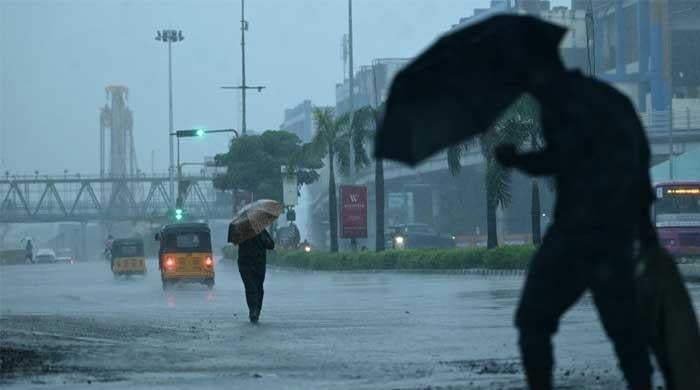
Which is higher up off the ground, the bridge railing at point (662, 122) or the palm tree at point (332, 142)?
the bridge railing at point (662, 122)

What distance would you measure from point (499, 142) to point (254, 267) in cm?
2924

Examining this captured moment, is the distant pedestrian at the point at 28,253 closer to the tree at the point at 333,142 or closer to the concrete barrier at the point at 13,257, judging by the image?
the concrete barrier at the point at 13,257

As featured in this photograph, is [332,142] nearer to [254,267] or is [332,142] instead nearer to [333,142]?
[333,142]

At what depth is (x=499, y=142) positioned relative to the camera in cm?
5084

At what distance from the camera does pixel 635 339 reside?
758 cm

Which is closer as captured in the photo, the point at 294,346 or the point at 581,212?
the point at 581,212

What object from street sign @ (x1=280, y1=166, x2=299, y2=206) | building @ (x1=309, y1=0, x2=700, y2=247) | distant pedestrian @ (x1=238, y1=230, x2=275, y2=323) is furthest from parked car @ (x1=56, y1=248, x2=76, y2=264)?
distant pedestrian @ (x1=238, y1=230, x2=275, y2=323)

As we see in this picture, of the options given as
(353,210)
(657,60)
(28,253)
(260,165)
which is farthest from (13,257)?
(353,210)


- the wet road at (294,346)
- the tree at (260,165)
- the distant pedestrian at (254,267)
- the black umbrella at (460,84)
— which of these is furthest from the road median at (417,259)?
the black umbrella at (460,84)

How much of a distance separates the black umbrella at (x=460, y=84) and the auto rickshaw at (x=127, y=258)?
185 ft

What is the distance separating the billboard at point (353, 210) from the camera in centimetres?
6594

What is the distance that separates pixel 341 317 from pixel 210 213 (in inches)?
5183

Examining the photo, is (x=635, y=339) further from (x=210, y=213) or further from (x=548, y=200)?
(x=210, y=213)

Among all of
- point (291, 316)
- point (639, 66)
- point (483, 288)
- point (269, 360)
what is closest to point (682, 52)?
point (639, 66)
